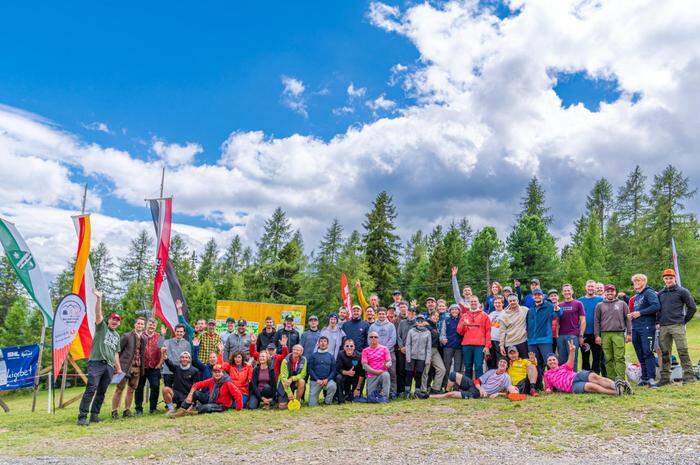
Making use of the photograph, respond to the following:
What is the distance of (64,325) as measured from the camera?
10258 mm

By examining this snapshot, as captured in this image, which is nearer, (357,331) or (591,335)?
(591,335)

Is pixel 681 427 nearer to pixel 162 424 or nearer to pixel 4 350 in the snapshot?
pixel 162 424

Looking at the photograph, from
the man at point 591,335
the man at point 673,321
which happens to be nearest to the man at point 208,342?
the man at point 591,335

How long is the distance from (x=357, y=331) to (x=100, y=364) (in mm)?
5205

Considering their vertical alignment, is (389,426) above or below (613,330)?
below

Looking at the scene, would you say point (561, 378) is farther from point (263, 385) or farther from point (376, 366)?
point (263, 385)

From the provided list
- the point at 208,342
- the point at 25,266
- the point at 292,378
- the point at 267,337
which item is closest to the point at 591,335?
the point at 292,378

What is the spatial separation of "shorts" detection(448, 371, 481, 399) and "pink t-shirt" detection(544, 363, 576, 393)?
1.34 metres

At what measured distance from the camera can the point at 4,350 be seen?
Result: 12125 mm

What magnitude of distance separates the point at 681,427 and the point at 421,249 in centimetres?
5445

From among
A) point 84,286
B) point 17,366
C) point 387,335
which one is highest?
point 84,286

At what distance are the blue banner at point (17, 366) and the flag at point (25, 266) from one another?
1.67 m

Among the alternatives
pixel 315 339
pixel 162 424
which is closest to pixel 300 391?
pixel 315 339

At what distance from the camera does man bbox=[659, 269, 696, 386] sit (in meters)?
9.06
